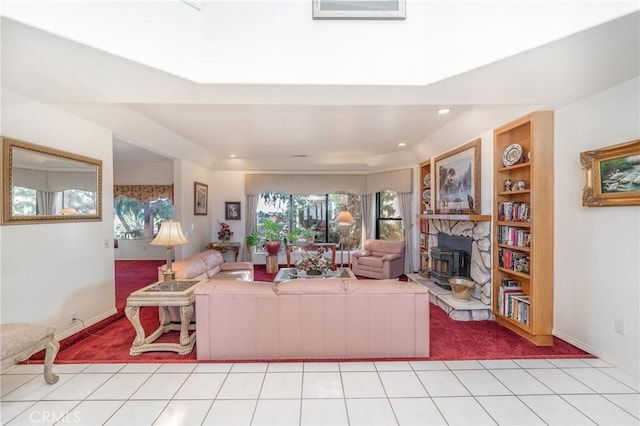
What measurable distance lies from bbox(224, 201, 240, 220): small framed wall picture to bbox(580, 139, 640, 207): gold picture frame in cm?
643

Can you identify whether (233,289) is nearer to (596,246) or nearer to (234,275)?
(234,275)

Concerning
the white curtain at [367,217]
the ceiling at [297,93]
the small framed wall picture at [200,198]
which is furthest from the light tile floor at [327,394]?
the white curtain at [367,217]

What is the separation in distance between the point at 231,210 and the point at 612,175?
22.1 ft

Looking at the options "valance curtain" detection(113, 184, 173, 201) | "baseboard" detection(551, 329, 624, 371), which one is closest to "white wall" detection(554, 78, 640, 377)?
"baseboard" detection(551, 329, 624, 371)

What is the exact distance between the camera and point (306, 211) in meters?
7.32

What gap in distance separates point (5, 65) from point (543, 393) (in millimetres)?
4860

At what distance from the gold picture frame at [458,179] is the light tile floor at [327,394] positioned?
7.41 feet

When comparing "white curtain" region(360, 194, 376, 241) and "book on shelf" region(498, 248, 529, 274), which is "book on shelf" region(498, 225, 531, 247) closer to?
"book on shelf" region(498, 248, 529, 274)

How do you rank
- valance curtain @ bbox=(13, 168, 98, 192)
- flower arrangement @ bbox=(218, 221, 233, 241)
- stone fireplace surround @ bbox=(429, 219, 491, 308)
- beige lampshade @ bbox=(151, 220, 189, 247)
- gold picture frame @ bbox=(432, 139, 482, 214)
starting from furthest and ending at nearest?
flower arrangement @ bbox=(218, 221, 233, 241), gold picture frame @ bbox=(432, 139, 482, 214), stone fireplace surround @ bbox=(429, 219, 491, 308), beige lampshade @ bbox=(151, 220, 189, 247), valance curtain @ bbox=(13, 168, 98, 192)

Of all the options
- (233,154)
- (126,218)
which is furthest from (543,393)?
(126,218)

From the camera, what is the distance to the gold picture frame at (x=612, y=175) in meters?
2.24

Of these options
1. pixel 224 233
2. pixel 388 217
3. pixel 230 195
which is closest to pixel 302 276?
pixel 224 233

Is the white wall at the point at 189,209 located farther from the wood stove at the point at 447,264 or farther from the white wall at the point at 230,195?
the wood stove at the point at 447,264

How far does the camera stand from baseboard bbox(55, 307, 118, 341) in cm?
287
